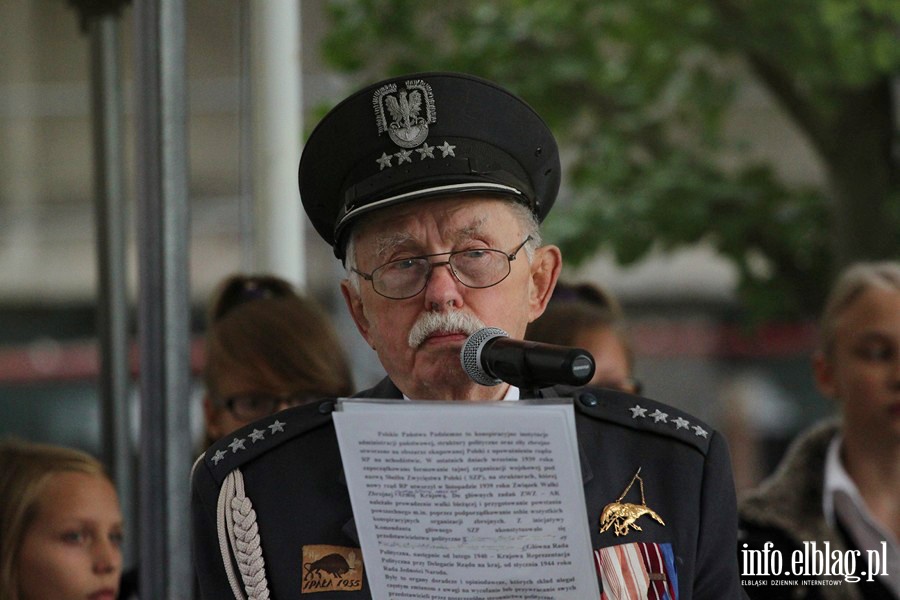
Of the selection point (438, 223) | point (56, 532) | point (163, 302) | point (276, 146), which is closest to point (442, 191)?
point (438, 223)

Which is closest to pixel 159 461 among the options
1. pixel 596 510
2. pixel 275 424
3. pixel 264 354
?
pixel 275 424

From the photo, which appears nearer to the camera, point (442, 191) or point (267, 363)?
point (442, 191)

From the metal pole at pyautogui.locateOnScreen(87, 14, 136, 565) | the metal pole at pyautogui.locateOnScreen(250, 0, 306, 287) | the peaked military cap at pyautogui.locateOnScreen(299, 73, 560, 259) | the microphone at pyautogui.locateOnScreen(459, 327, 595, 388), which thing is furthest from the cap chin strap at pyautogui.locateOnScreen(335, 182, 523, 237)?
the metal pole at pyautogui.locateOnScreen(250, 0, 306, 287)

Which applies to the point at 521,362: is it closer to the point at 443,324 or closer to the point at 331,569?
the point at 443,324

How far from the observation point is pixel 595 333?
385 cm

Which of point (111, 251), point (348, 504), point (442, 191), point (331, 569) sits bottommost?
point (331, 569)

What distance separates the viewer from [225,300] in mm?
3727

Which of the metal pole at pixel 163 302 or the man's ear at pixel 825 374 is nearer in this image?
the metal pole at pixel 163 302

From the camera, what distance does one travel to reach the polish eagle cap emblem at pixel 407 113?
85.2 inches

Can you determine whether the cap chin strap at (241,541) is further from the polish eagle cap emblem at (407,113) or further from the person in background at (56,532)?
the person in background at (56,532)

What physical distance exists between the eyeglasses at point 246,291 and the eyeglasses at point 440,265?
1.53 meters

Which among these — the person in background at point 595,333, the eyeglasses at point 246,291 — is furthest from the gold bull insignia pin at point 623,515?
the eyeglasses at point 246,291

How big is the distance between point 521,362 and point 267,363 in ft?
5.72

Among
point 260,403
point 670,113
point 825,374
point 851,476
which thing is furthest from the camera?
point 670,113
